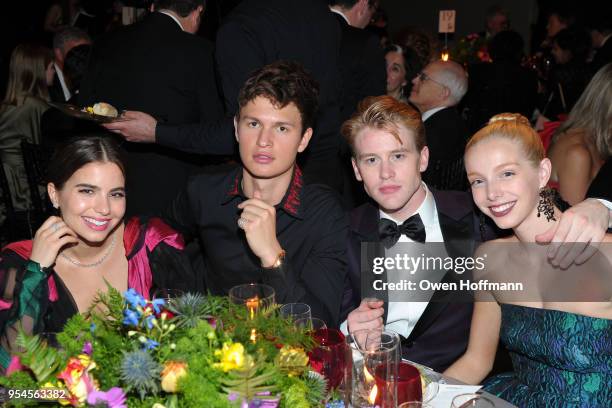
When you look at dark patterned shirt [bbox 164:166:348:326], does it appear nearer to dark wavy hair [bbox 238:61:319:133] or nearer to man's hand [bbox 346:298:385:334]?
dark wavy hair [bbox 238:61:319:133]

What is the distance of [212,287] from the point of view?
2.51m

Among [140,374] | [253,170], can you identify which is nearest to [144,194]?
[253,170]

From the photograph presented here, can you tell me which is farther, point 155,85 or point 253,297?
point 155,85

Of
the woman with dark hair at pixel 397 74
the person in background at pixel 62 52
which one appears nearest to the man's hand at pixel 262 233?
Result: the woman with dark hair at pixel 397 74

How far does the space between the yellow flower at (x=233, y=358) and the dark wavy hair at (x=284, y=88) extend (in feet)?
4.35

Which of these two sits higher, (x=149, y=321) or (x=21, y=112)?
(x=21, y=112)

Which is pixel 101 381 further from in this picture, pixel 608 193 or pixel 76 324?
pixel 608 193

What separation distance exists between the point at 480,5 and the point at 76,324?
11263mm

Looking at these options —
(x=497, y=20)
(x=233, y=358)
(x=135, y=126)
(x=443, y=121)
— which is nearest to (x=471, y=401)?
(x=233, y=358)

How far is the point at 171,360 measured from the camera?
114cm

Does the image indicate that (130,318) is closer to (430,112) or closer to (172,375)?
(172,375)

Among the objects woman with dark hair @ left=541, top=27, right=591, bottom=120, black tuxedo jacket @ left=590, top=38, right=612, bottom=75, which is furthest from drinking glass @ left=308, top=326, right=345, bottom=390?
black tuxedo jacket @ left=590, top=38, right=612, bottom=75

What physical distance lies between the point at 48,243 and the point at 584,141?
2.74 meters

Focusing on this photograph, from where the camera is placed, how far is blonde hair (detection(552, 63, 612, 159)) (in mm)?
3299
